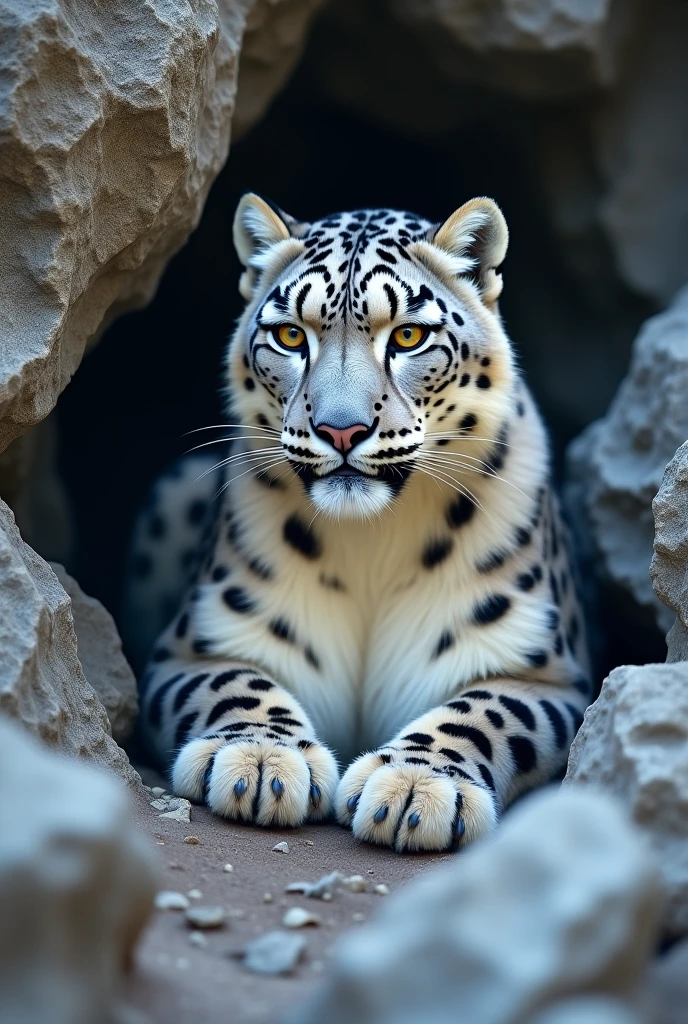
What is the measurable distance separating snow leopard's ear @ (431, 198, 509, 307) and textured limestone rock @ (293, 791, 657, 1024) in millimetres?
3137

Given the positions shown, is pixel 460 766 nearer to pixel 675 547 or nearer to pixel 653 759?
pixel 675 547

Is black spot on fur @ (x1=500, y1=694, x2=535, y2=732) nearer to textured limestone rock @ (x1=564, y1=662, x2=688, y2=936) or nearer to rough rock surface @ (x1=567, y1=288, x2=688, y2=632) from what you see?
rough rock surface @ (x1=567, y1=288, x2=688, y2=632)

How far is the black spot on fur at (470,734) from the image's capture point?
171 inches

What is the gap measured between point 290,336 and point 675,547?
5.33ft

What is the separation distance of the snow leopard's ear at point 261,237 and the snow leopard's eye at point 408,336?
654 mm

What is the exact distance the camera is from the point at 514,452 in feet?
16.4

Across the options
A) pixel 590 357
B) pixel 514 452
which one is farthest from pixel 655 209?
pixel 514 452

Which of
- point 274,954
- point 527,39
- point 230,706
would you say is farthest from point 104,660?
point 527,39

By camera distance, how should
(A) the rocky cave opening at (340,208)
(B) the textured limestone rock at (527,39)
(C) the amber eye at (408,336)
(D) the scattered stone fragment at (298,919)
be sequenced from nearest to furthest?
(D) the scattered stone fragment at (298,919), (C) the amber eye at (408,336), (B) the textured limestone rock at (527,39), (A) the rocky cave opening at (340,208)

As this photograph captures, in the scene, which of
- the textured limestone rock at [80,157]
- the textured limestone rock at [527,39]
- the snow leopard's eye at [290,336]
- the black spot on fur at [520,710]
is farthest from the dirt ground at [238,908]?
the textured limestone rock at [527,39]

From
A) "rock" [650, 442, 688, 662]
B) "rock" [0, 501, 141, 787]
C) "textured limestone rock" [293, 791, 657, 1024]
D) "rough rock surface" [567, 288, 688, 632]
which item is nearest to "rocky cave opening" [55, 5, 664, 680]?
"rough rock surface" [567, 288, 688, 632]

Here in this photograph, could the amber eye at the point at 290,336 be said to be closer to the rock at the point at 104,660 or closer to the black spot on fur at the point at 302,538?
the black spot on fur at the point at 302,538

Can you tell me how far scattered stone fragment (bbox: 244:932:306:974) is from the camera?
8.25 ft

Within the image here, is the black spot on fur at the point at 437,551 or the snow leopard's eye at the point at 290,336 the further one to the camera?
the black spot on fur at the point at 437,551
